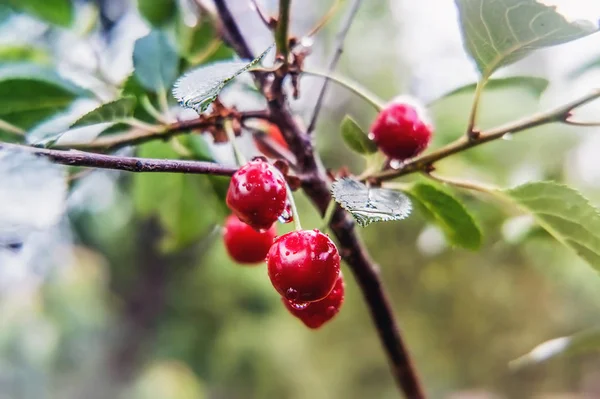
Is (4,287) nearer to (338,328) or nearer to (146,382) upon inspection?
(146,382)

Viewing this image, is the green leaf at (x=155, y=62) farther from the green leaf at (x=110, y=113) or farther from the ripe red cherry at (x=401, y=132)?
the ripe red cherry at (x=401, y=132)

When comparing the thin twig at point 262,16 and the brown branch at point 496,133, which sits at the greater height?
the thin twig at point 262,16

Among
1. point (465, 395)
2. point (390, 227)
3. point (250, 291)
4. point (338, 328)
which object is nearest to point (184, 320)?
point (250, 291)

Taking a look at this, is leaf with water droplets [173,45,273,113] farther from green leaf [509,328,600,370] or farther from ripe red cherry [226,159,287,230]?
green leaf [509,328,600,370]

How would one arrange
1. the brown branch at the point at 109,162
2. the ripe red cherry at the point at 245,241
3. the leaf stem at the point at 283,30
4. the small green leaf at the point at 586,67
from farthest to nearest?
the small green leaf at the point at 586,67, the ripe red cherry at the point at 245,241, the leaf stem at the point at 283,30, the brown branch at the point at 109,162

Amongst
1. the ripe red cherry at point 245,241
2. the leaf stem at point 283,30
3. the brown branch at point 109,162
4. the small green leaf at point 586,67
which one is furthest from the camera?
the small green leaf at point 586,67

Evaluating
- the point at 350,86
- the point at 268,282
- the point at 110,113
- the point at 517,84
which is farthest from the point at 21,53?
the point at 268,282

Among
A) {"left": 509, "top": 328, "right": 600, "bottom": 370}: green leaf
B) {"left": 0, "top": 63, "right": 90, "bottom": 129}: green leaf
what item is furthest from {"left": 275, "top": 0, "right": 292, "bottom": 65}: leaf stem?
{"left": 509, "top": 328, "right": 600, "bottom": 370}: green leaf

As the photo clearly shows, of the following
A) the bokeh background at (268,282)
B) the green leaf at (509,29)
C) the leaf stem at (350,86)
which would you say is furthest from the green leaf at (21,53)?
the green leaf at (509,29)
